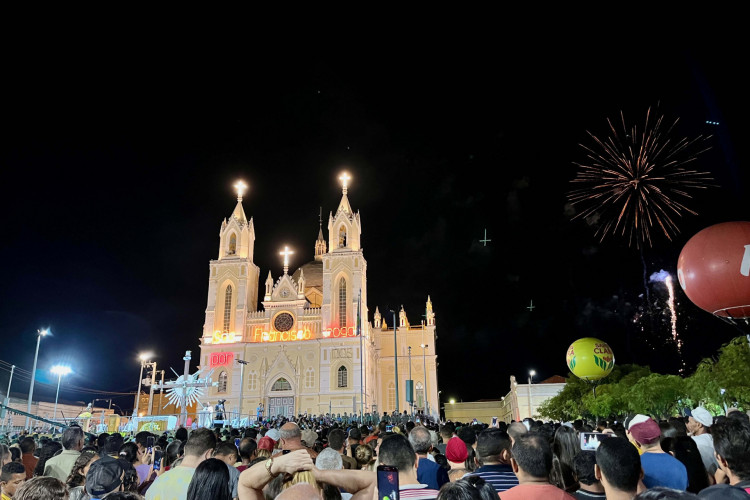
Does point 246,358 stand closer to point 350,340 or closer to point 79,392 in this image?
point 350,340

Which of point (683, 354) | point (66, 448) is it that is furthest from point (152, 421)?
point (683, 354)

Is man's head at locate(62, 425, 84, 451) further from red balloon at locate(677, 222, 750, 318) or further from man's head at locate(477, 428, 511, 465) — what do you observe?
red balloon at locate(677, 222, 750, 318)

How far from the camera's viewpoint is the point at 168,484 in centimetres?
495

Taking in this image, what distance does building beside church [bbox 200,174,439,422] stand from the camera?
190ft

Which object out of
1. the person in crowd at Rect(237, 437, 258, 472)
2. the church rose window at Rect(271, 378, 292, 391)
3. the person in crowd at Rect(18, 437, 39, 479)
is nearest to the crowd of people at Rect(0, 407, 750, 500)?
the person in crowd at Rect(237, 437, 258, 472)

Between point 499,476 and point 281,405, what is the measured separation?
5650 centimetres

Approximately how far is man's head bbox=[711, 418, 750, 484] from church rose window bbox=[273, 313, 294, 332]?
5892 centimetres

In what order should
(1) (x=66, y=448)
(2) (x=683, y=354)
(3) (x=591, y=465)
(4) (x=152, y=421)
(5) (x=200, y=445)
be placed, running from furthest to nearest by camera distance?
(2) (x=683, y=354)
(4) (x=152, y=421)
(1) (x=66, y=448)
(5) (x=200, y=445)
(3) (x=591, y=465)

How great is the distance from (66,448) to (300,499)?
22.0ft

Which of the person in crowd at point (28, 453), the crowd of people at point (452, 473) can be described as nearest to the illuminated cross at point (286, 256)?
the person in crowd at point (28, 453)

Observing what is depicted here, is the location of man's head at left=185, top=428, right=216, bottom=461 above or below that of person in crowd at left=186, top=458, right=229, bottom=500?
above

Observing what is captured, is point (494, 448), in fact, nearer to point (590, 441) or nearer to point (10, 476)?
point (590, 441)

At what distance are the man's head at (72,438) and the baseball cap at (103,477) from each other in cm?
355

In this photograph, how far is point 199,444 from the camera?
547cm
